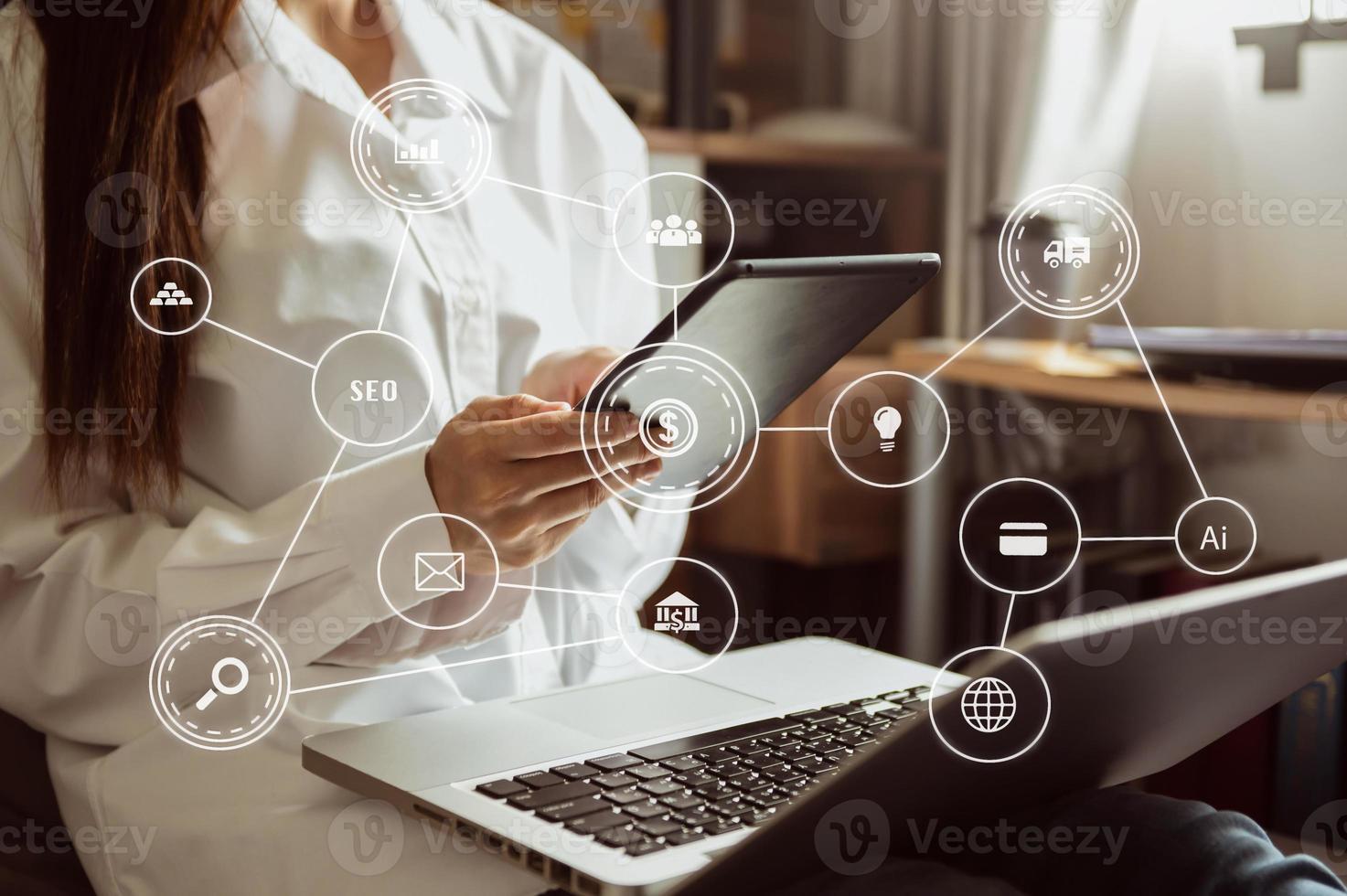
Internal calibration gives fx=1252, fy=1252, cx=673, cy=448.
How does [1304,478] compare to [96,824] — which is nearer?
[96,824]

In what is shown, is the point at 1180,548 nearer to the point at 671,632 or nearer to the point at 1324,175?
the point at 1324,175

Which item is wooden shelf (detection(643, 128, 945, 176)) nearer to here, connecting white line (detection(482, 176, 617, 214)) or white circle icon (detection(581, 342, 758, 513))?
connecting white line (detection(482, 176, 617, 214))

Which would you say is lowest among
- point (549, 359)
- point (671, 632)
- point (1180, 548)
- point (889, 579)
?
point (889, 579)

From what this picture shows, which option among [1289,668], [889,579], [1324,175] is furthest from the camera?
[889,579]

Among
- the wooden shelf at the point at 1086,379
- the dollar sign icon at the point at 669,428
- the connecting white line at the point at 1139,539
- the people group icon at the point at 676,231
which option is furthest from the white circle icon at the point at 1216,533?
the dollar sign icon at the point at 669,428

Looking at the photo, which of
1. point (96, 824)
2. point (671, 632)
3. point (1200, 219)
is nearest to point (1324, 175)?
point (1200, 219)

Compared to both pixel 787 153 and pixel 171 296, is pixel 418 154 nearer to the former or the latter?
pixel 171 296

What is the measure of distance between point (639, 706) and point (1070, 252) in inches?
39.3

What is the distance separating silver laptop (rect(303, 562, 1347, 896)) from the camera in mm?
436

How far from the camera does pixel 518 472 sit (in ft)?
1.96

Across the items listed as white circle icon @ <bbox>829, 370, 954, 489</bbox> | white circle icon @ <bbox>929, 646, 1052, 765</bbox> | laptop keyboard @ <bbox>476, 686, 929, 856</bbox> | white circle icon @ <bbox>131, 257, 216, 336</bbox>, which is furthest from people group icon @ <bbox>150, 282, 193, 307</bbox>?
white circle icon @ <bbox>829, 370, 954, 489</bbox>

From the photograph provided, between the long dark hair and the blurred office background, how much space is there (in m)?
0.91

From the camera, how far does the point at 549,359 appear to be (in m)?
0.80

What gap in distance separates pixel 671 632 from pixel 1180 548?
2.64 ft
